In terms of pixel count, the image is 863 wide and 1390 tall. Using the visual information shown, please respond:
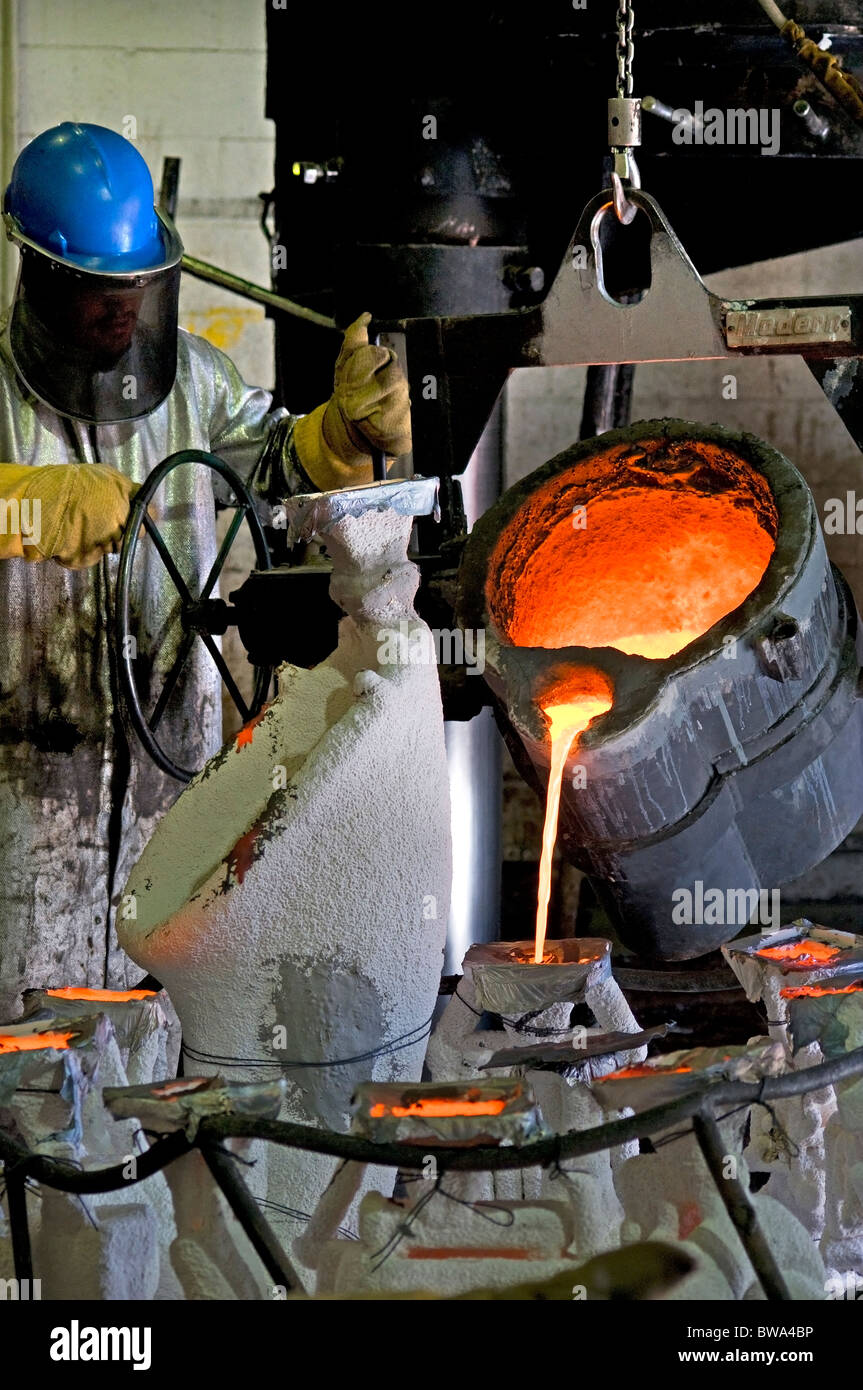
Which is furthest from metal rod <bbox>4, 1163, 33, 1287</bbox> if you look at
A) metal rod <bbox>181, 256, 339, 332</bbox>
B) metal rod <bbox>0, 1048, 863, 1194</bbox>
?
metal rod <bbox>181, 256, 339, 332</bbox>

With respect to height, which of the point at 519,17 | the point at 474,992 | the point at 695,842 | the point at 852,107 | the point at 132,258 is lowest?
the point at 474,992

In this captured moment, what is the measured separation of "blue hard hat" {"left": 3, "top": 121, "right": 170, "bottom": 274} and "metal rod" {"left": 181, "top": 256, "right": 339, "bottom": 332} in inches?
26.5

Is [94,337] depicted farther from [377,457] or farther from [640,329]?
[640,329]

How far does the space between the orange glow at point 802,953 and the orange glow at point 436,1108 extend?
0.66 metres

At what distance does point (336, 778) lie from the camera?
1.79m

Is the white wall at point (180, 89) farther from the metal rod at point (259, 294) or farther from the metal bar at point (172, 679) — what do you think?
the metal bar at point (172, 679)

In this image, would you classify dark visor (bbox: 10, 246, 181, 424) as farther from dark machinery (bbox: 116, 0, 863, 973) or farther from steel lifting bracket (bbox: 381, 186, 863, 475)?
steel lifting bracket (bbox: 381, 186, 863, 475)

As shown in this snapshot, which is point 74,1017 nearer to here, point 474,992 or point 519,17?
point 474,992

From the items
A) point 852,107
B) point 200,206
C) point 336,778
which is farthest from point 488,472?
point 200,206

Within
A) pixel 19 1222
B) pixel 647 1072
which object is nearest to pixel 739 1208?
pixel 647 1072

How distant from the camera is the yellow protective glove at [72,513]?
235cm

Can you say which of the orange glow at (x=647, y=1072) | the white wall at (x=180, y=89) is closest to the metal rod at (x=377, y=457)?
the orange glow at (x=647, y=1072)

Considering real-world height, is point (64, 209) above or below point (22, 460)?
above

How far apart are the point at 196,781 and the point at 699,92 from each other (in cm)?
154
